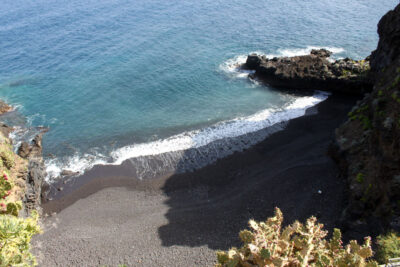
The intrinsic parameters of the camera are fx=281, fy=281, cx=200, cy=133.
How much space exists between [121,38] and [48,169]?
3818 cm

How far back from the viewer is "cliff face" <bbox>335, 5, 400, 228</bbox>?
67.9 feet

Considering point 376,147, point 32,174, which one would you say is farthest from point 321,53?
point 32,174

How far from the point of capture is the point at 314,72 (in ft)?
150

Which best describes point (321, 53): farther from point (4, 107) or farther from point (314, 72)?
point (4, 107)

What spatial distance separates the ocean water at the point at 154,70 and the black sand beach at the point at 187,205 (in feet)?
9.96

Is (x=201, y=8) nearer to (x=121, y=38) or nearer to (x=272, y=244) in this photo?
(x=121, y=38)

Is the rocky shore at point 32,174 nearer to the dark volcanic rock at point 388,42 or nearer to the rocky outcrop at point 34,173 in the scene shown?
the rocky outcrop at point 34,173

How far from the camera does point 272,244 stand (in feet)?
39.2

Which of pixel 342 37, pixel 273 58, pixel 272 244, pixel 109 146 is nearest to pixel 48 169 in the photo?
pixel 109 146

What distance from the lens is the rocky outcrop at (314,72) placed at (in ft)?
139

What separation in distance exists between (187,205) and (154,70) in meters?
31.5

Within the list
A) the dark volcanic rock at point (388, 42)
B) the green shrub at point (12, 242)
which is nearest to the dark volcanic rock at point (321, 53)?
the dark volcanic rock at point (388, 42)

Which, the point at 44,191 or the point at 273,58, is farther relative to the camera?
the point at 273,58

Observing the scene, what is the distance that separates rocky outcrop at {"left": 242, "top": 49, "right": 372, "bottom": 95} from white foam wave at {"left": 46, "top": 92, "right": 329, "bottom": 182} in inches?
127
